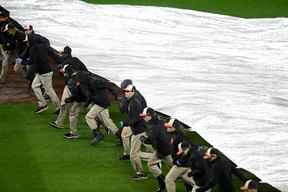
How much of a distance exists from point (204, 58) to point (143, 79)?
10.4 feet

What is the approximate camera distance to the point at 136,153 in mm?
13961

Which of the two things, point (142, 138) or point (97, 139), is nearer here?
point (142, 138)

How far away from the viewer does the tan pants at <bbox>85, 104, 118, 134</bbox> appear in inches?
619

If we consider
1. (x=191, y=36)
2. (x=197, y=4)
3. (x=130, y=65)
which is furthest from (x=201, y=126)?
(x=197, y=4)

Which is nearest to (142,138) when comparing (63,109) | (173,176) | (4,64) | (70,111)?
(173,176)

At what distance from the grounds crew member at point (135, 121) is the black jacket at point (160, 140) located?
2.47ft

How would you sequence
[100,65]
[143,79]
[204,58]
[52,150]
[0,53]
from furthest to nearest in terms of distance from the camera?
1. [0,53]
2. [204,58]
3. [100,65]
4. [143,79]
5. [52,150]

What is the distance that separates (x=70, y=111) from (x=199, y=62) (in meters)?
3.95

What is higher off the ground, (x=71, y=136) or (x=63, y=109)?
(x=63, y=109)

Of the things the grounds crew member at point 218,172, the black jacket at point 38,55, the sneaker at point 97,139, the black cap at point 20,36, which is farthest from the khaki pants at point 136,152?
the black cap at point 20,36

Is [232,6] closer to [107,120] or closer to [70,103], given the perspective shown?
[70,103]

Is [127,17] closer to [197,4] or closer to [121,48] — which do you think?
[121,48]

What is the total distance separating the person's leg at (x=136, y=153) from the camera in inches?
550

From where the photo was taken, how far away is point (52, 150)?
50.6 ft
